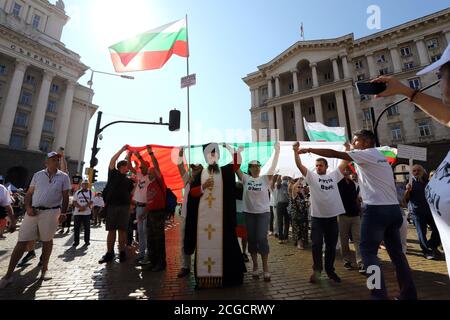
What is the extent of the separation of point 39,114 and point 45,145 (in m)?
4.78

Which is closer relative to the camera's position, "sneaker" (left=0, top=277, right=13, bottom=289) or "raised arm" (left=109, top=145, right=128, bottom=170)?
"sneaker" (left=0, top=277, right=13, bottom=289)

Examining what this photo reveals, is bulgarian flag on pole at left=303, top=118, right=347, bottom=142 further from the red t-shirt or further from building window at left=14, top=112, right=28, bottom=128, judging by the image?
building window at left=14, top=112, right=28, bottom=128

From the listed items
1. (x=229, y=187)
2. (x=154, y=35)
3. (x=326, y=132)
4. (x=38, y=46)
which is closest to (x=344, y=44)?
(x=326, y=132)

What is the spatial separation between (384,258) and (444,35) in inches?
1539

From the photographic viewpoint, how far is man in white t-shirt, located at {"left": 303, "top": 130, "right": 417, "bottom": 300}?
2.90m

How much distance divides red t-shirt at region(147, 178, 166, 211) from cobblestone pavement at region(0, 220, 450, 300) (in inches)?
50.7

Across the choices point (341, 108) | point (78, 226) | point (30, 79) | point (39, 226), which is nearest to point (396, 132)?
point (341, 108)

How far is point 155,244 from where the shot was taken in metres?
5.02

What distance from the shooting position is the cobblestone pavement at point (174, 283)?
3469 mm

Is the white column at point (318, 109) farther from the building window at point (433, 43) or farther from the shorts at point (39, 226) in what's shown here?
the shorts at point (39, 226)

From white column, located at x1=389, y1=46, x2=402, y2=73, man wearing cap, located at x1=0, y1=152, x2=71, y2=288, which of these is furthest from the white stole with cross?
white column, located at x1=389, y1=46, x2=402, y2=73

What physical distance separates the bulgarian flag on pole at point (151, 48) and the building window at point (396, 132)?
108 feet

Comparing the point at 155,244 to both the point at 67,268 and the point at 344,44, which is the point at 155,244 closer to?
the point at 67,268

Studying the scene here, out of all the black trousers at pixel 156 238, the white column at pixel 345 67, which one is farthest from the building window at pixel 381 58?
the black trousers at pixel 156 238
